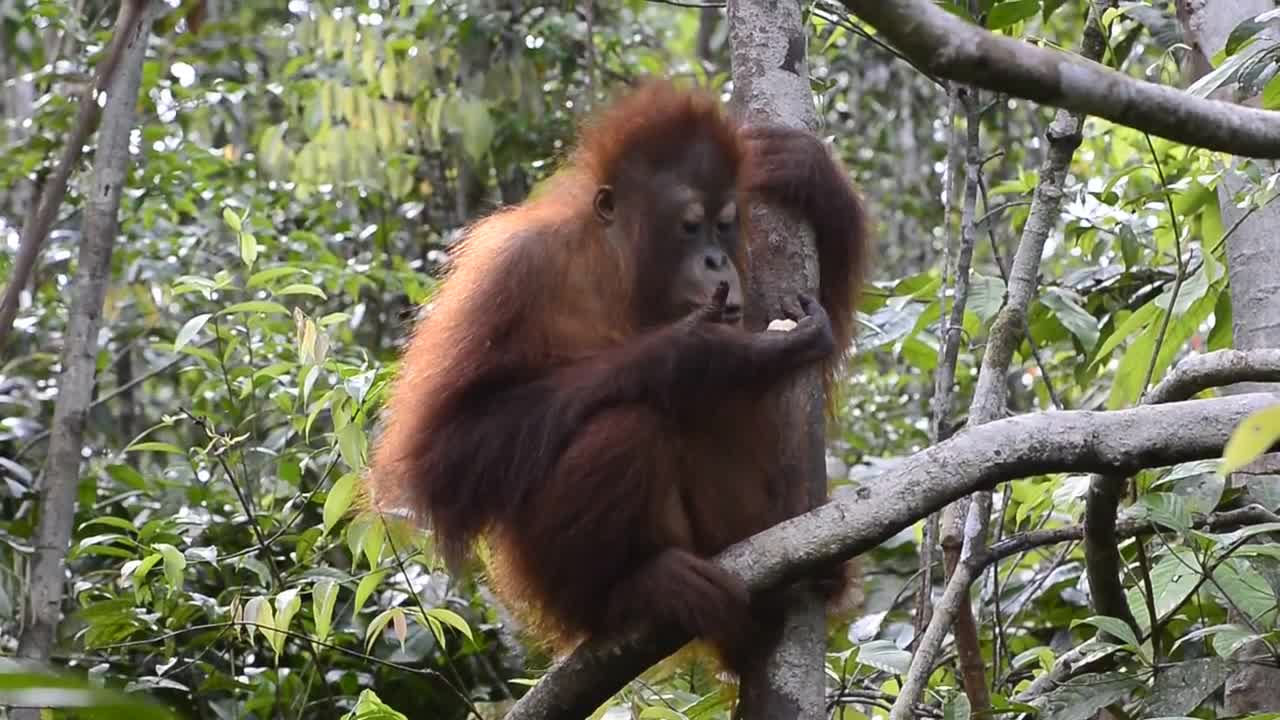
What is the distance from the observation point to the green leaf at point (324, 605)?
2850mm

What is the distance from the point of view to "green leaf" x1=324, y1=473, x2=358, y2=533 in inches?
117

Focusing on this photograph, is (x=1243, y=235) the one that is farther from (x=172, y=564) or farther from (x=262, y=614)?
(x=172, y=564)

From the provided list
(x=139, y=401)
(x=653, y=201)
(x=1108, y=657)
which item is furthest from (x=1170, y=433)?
(x=139, y=401)

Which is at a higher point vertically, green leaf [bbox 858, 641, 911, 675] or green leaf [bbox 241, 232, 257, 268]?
green leaf [bbox 241, 232, 257, 268]

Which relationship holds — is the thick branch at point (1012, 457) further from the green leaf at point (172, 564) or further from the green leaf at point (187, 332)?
the green leaf at point (187, 332)

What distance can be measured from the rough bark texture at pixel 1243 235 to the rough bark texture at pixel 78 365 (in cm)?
245

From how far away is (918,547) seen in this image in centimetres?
451

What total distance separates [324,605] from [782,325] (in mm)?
1096

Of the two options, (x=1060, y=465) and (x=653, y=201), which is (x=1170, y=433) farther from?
(x=653, y=201)

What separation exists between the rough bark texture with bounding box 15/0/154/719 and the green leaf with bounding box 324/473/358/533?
0.58 metres

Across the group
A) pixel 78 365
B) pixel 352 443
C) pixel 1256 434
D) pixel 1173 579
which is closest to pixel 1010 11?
pixel 1173 579

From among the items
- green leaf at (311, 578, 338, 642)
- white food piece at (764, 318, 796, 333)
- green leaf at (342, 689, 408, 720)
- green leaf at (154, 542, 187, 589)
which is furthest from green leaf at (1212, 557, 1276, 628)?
green leaf at (154, 542, 187, 589)

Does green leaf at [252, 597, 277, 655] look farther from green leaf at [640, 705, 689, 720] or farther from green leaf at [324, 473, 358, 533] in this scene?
green leaf at [640, 705, 689, 720]

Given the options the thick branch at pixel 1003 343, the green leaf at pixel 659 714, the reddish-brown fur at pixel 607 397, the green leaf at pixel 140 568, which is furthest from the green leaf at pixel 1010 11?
the green leaf at pixel 140 568
